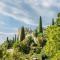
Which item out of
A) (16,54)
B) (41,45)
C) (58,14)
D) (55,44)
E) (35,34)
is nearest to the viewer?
(55,44)

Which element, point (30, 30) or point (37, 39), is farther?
point (30, 30)

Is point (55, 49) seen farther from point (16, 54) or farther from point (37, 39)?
point (37, 39)

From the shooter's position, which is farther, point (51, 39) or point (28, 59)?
point (28, 59)

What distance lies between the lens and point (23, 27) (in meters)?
A: 132

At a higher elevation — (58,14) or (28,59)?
(58,14)

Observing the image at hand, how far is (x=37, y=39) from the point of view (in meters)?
110

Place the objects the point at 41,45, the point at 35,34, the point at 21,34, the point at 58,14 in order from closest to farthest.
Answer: the point at 58,14 → the point at 41,45 → the point at 35,34 → the point at 21,34

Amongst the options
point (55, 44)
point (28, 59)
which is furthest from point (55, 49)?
point (28, 59)

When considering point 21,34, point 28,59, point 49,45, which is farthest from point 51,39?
point 21,34

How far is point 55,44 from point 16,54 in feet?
31.9

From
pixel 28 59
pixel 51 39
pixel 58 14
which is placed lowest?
pixel 28 59

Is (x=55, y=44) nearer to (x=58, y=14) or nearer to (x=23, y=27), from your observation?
(x=58, y=14)

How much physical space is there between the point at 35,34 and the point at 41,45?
1814cm

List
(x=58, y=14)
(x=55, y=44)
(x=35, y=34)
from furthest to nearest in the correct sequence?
(x=35, y=34) → (x=58, y=14) → (x=55, y=44)
